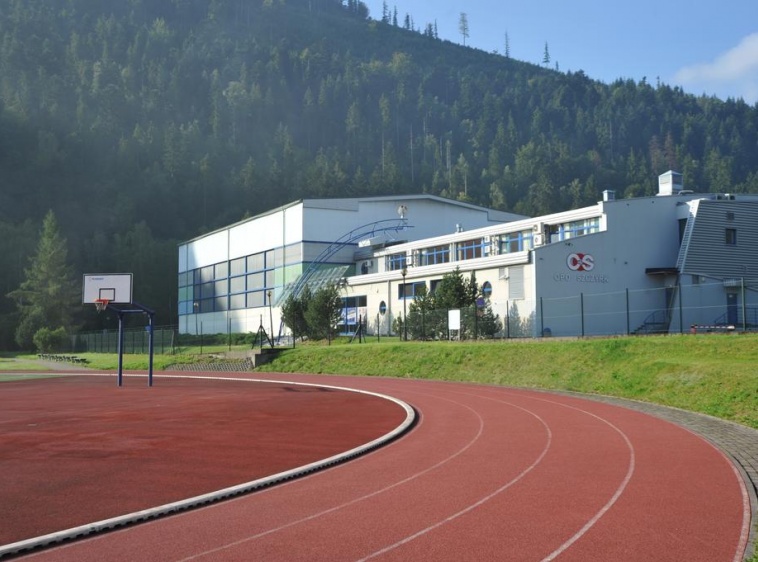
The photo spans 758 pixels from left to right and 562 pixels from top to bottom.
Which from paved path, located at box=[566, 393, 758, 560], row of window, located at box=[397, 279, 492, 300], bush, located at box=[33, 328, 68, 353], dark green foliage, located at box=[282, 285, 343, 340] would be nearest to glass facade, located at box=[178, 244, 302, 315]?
dark green foliage, located at box=[282, 285, 343, 340]

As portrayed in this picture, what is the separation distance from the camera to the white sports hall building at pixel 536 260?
4009cm

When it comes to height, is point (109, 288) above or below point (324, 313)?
above

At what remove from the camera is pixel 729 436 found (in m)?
15.0

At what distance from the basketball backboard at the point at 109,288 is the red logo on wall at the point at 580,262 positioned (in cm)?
2370

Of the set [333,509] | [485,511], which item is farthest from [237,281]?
[485,511]

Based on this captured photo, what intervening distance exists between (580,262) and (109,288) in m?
25.4

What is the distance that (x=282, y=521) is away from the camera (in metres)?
8.62

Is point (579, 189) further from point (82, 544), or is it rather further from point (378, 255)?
point (82, 544)

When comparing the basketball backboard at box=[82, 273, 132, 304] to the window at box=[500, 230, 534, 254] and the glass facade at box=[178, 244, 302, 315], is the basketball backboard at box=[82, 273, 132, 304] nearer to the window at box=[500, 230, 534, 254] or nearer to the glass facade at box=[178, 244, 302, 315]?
the window at box=[500, 230, 534, 254]

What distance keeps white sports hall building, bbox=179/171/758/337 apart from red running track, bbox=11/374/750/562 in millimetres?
16956

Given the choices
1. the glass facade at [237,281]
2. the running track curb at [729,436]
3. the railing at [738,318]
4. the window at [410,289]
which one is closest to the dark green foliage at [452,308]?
the window at [410,289]

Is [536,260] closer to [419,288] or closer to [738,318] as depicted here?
[419,288]

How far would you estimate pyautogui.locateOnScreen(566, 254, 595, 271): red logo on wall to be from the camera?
41.7 m

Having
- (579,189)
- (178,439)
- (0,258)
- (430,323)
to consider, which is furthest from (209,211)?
(178,439)
